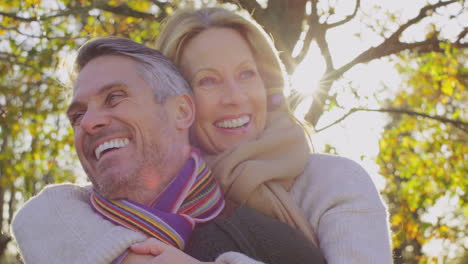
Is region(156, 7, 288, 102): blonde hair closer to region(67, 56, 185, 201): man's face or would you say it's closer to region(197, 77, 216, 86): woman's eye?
region(197, 77, 216, 86): woman's eye

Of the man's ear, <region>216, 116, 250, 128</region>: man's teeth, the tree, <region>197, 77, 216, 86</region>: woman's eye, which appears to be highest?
<region>197, 77, 216, 86</region>: woman's eye

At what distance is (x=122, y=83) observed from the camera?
8.50 feet

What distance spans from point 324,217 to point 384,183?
9.32m

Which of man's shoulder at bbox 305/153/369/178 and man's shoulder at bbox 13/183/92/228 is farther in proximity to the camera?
man's shoulder at bbox 305/153/369/178

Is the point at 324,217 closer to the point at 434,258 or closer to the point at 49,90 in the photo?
the point at 49,90

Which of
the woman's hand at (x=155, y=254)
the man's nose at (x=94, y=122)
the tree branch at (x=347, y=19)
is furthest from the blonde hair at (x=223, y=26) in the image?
the tree branch at (x=347, y=19)

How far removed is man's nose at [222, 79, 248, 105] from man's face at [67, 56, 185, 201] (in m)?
0.39

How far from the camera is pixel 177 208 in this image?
246 cm

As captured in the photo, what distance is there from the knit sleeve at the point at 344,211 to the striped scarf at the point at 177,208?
0.45 metres

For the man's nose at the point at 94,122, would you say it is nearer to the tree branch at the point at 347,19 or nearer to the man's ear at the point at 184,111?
the man's ear at the point at 184,111

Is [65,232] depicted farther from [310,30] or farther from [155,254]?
[310,30]

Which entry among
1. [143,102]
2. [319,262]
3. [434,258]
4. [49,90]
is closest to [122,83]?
[143,102]

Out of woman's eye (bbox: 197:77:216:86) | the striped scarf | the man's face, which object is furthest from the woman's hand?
woman's eye (bbox: 197:77:216:86)

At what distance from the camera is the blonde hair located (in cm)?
315
